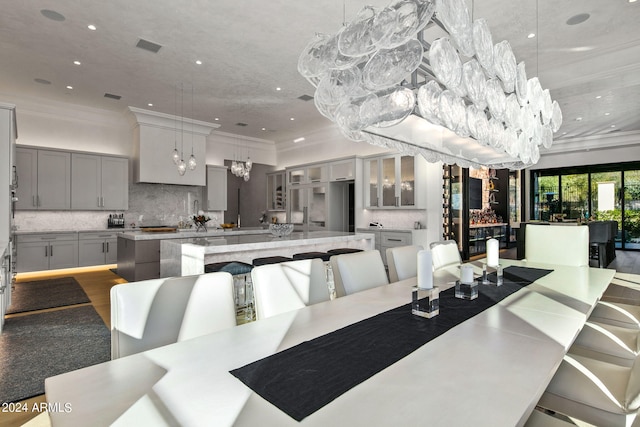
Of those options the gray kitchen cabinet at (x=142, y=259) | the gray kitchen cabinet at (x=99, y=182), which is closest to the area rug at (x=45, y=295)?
the gray kitchen cabinet at (x=142, y=259)

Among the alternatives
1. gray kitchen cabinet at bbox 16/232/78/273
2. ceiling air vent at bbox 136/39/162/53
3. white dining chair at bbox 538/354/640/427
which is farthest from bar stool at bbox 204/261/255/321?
gray kitchen cabinet at bbox 16/232/78/273

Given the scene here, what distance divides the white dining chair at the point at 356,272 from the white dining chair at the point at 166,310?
785 mm

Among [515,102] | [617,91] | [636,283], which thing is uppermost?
[617,91]

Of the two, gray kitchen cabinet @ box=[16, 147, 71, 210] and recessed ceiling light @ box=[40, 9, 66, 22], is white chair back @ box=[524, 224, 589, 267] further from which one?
gray kitchen cabinet @ box=[16, 147, 71, 210]

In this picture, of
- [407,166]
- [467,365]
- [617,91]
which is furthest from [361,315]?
[617,91]

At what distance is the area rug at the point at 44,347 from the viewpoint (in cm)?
231

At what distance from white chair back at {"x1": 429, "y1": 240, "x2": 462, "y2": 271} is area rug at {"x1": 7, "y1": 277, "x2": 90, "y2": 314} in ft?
14.7

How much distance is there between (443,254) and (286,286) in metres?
1.81

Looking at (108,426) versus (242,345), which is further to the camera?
(242,345)

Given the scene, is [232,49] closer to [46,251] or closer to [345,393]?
[345,393]

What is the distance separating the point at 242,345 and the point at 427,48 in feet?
5.29

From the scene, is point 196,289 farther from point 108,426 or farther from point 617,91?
point 617,91

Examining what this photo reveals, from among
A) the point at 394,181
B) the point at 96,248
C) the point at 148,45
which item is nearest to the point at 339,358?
the point at 148,45

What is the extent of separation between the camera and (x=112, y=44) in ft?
13.4
